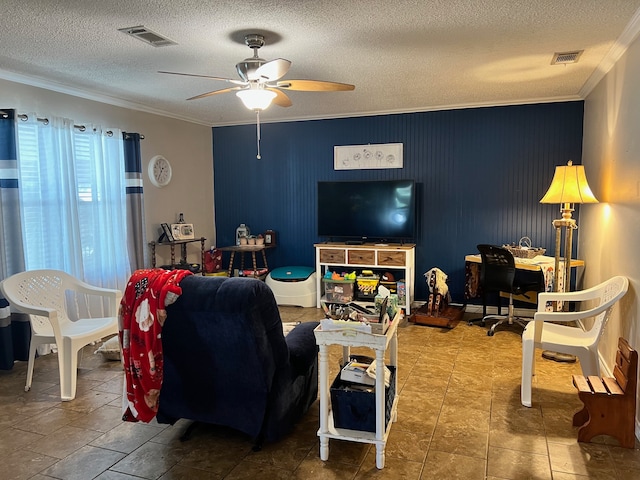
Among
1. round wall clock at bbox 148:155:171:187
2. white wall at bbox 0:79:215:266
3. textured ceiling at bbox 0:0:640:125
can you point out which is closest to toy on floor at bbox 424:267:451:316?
textured ceiling at bbox 0:0:640:125

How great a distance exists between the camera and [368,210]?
17.9 ft

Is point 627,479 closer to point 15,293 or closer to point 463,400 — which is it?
point 463,400

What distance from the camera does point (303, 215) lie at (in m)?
6.04

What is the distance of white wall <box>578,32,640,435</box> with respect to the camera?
9.30ft

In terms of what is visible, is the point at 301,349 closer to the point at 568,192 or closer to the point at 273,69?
the point at 273,69

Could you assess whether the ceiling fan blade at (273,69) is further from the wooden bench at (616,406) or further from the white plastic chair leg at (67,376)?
the wooden bench at (616,406)

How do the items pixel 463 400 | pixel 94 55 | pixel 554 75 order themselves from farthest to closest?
pixel 554 75, pixel 94 55, pixel 463 400

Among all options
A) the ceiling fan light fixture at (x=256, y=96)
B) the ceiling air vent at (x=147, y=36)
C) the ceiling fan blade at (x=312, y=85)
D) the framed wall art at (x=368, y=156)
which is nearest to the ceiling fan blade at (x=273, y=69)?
the ceiling fan light fixture at (x=256, y=96)

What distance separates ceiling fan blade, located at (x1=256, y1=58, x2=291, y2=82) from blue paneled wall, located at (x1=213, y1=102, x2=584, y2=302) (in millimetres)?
2901

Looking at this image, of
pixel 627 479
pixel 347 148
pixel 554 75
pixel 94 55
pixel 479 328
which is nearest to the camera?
pixel 627 479

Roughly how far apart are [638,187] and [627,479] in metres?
1.60

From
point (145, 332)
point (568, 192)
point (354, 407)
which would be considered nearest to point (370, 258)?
point (568, 192)

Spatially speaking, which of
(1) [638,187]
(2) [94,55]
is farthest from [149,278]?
(1) [638,187]

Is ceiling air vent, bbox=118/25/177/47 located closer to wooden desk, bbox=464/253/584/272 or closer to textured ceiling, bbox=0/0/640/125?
textured ceiling, bbox=0/0/640/125
